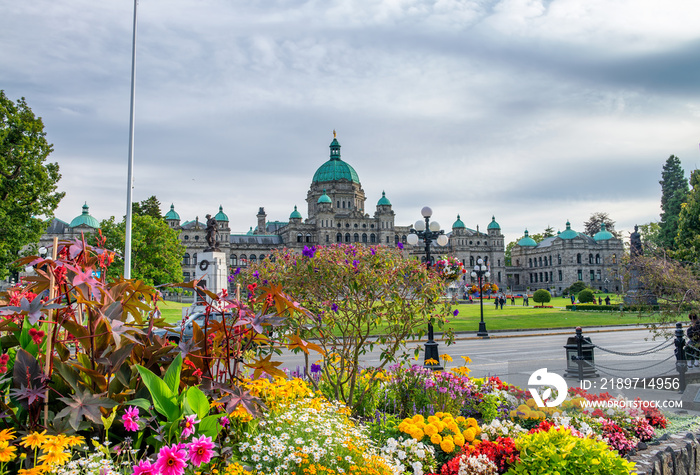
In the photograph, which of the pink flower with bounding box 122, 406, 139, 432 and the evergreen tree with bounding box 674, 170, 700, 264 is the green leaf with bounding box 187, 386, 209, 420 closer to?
the pink flower with bounding box 122, 406, 139, 432

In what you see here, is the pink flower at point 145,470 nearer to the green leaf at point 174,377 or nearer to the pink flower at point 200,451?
the pink flower at point 200,451

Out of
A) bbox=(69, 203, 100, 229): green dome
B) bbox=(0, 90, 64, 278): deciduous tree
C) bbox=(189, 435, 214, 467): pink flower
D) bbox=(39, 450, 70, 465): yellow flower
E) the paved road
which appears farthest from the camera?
bbox=(69, 203, 100, 229): green dome

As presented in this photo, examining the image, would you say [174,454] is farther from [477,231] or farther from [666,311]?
[477,231]

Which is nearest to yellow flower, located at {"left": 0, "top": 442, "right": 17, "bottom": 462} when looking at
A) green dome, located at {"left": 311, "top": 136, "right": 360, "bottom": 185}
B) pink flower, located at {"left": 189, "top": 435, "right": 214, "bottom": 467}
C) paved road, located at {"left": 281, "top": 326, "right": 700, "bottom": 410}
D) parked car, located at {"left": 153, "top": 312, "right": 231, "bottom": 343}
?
pink flower, located at {"left": 189, "top": 435, "right": 214, "bottom": 467}

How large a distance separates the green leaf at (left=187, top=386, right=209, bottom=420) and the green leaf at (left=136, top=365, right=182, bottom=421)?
103 mm

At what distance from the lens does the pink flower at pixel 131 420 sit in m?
3.48

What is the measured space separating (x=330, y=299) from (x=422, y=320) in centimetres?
132

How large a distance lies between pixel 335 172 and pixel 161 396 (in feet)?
336

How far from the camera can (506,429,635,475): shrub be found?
14.3 ft

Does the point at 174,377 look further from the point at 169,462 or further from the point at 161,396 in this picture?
the point at 169,462

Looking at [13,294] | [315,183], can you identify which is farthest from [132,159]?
[315,183]

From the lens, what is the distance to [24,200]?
99.3ft

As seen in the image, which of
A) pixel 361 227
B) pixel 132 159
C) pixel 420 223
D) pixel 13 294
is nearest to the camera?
pixel 13 294

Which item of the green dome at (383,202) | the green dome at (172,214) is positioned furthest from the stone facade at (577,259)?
the green dome at (172,214)
